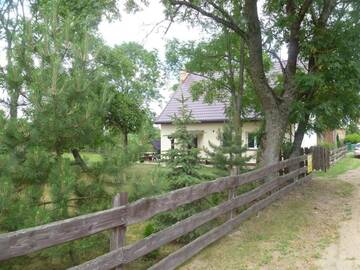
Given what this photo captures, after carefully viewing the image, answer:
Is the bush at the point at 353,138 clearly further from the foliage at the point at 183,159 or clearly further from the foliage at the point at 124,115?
the foliage at the point at 183,159

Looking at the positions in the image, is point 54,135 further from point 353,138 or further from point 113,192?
point 353,138

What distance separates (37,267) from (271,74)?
42.3 feet

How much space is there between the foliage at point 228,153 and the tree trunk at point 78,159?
14.5 feet

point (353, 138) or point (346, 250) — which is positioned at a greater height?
point (353, 138)

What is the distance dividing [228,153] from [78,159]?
4918 millimetres

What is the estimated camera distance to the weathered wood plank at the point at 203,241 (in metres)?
5.42

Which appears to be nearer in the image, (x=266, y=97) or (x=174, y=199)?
(x=174, y=199)

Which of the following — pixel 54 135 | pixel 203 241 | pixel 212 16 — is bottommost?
pixel 203 241

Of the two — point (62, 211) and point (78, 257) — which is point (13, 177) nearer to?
point (62, 211)

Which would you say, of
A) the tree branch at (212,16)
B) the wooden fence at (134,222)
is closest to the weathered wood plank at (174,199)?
the wooden fence at (134,222)

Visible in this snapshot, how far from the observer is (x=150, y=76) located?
51281mm

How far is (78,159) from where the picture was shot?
19.3ft

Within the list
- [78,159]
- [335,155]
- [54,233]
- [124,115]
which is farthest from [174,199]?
[335,155]

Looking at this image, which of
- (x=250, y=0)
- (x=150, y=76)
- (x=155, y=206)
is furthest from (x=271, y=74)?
(x=150, y=76)
